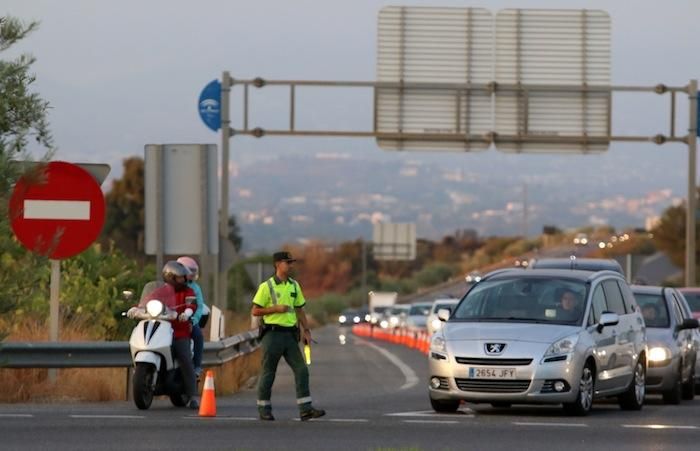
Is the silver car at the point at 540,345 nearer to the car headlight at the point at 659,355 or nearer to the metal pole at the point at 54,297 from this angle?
the car headlight at the point at 659,355

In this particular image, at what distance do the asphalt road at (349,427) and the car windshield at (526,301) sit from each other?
107 centimetres

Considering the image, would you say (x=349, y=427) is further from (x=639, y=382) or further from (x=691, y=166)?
(x=691, y=166)

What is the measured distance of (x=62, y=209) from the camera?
21484 millimetres

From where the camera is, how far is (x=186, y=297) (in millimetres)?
20141

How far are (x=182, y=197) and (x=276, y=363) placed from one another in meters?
8.24

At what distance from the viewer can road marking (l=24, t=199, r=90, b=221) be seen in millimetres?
21297

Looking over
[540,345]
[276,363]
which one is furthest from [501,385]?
[276,363]

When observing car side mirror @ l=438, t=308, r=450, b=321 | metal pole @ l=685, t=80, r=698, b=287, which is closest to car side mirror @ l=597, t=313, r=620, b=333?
car side mirror @ l=438, t=308, r=450, b=321

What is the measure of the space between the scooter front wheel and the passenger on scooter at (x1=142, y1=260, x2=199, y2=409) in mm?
464

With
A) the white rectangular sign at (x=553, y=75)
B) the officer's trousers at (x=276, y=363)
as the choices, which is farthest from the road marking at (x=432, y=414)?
the white rectangular sign at (x=553, y=75)

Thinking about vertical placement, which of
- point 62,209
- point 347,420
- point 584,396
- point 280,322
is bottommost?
point 347,420

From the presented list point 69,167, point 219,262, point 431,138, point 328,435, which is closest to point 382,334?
point 431,138

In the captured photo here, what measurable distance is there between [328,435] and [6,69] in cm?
533

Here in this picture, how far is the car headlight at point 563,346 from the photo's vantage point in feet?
63.4
